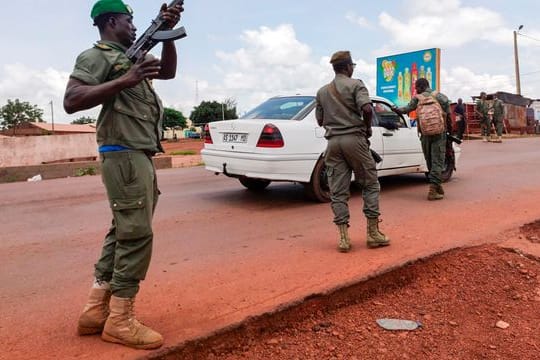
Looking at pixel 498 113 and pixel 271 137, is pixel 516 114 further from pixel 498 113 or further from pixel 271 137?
pixel 271 137

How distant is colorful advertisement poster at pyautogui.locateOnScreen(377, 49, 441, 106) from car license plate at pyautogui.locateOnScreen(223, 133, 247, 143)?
469 inches

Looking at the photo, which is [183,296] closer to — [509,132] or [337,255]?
[337,255]

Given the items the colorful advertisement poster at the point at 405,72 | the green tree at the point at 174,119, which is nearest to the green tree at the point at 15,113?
the green tree at the point at 174,119

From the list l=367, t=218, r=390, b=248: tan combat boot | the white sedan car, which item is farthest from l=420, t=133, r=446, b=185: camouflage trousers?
l=367, t=218, r=390, b=248: tan combat boot

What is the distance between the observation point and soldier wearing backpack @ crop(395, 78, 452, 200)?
20.3 ft

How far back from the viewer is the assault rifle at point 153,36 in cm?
230

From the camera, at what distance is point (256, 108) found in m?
6.87

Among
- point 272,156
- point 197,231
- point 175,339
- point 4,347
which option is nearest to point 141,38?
point 175,339

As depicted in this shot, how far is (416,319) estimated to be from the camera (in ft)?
9.66

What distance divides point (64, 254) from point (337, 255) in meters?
2.46

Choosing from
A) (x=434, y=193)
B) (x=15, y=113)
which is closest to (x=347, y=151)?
(x=434, y=193)

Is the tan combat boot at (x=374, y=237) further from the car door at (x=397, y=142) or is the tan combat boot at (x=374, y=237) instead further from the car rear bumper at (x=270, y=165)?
the car door at (x=397, y=142)

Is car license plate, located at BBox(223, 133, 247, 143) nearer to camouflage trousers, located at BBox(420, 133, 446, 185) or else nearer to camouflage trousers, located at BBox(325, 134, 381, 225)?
camouflage trousers, located at BBox(325, 134, 381, 225)

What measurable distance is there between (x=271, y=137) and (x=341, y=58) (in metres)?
1.94
